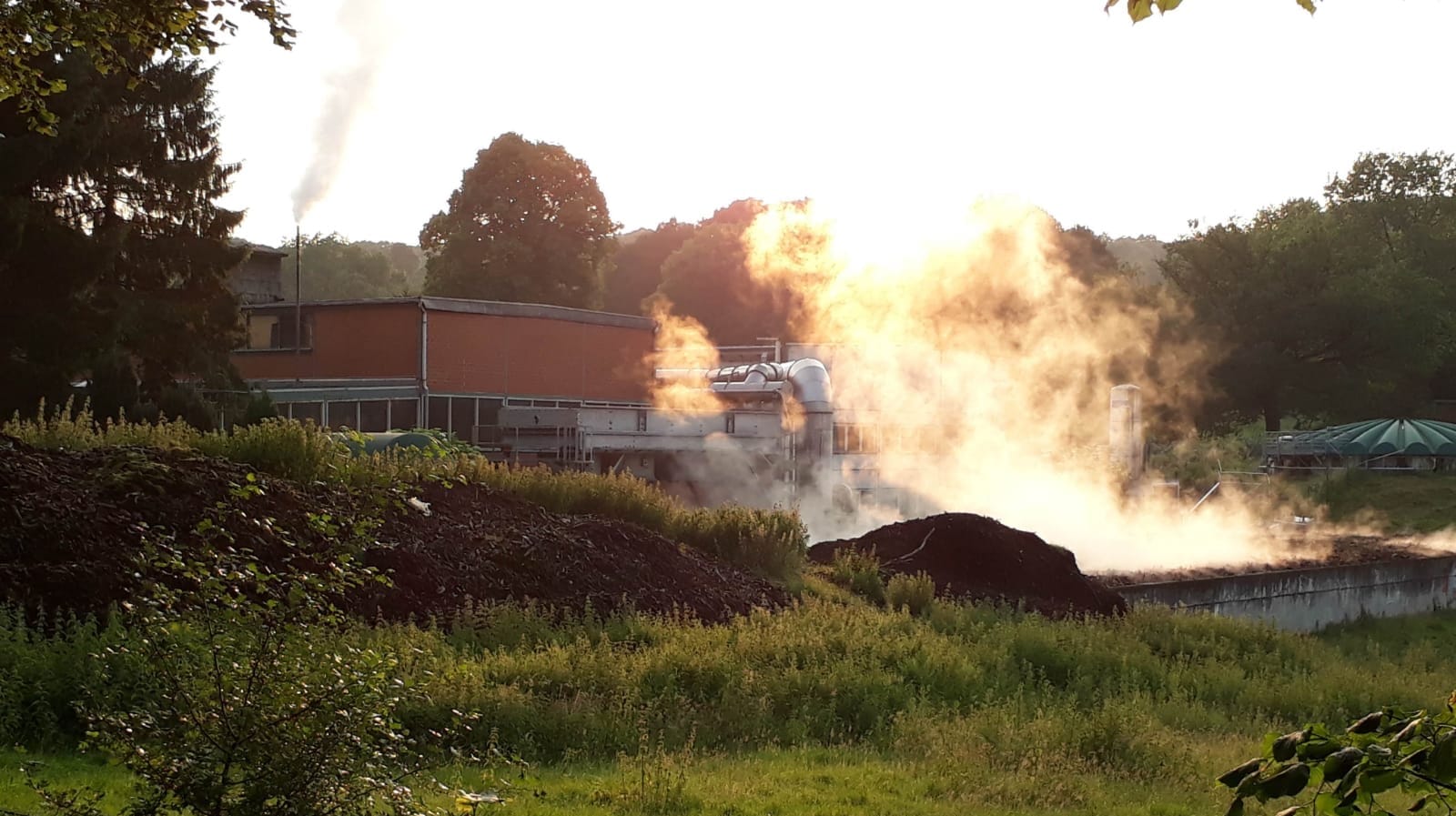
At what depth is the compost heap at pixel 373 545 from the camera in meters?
11.3

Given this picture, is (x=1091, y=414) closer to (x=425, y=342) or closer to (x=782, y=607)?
(x=425, y=342)

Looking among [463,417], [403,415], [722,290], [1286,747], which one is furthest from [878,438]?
[1286,747]

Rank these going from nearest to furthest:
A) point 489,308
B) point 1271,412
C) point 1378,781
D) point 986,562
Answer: point 1378,781, point 986,562, point 489,308, point 1271,412

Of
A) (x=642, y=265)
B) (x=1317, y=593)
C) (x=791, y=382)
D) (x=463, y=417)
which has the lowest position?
(x=1317, y=593)

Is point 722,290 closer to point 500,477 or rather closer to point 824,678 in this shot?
point 500,477

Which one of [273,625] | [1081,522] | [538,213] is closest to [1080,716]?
[273,625]

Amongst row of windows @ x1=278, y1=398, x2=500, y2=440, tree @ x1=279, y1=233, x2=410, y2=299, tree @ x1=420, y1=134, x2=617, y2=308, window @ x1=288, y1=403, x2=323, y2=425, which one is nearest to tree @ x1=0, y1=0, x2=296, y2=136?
row of windows @ x1=278, y1=398, x2=500, y2=440

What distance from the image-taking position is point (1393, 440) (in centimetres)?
4956

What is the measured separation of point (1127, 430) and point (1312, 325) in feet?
74.4

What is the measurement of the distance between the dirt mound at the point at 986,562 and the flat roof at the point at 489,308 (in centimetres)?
2236

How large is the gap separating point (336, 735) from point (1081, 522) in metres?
33.7

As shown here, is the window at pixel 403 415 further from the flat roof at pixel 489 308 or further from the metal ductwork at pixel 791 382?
the metal ductwork at pixel 791 382

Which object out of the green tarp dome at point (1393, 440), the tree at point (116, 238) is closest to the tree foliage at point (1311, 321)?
the green tarp dome at point (1393, 440)

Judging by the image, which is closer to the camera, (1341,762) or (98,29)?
(1341,762)
